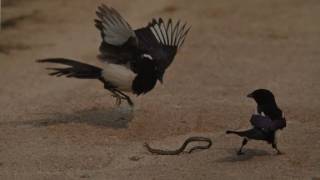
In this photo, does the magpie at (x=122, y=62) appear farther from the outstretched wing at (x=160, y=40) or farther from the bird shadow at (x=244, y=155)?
the bird shadow at (x=244, y=155)

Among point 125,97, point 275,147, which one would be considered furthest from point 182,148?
point 125,97

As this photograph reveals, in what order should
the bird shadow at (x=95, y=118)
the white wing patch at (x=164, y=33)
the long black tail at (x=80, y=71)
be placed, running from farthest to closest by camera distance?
1. the white wing patch at (x=164, y=33)
2. the bird shadow at (x=95, y=118)
3. the long black tail at (x=80, y=71)

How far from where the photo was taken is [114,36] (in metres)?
6.61

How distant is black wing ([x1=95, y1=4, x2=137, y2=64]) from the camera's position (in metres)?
6.50

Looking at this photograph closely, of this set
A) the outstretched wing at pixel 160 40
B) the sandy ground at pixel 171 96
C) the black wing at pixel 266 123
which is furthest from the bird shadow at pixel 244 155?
the outstretched wing at pixel 160 40

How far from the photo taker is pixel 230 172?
18.4 ft

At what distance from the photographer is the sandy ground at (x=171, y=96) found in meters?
5.89

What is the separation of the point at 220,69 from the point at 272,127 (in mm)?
3027

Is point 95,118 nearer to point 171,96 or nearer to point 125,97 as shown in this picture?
point 125,97

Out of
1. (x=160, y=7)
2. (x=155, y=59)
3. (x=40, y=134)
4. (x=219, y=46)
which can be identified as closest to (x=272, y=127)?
(x=155, y=59)

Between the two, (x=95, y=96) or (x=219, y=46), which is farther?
(x=219, y=46)

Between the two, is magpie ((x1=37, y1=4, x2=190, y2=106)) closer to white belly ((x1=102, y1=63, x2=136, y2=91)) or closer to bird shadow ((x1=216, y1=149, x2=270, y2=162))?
white belly ((x1=102, y1=63, x2=136, y2=91))

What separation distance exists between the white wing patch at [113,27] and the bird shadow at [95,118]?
0.66 metres

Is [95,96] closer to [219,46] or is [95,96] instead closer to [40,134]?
[40,134]
